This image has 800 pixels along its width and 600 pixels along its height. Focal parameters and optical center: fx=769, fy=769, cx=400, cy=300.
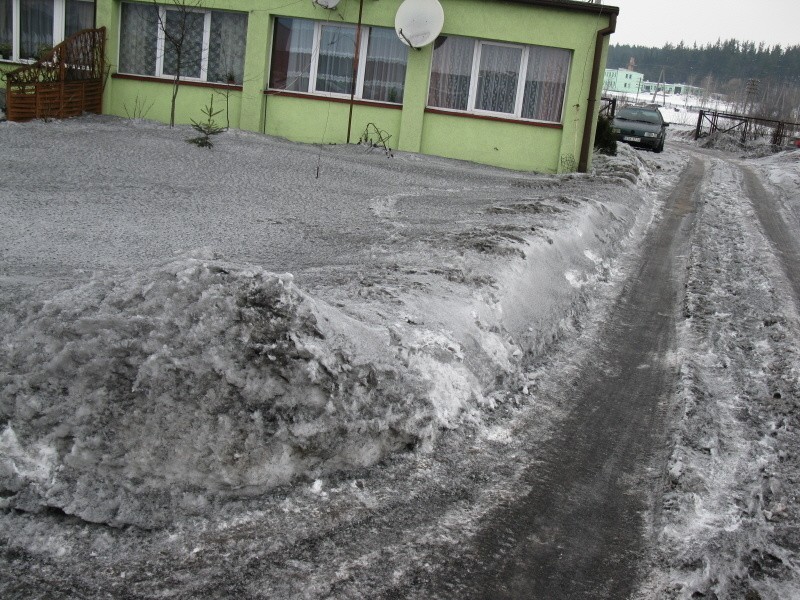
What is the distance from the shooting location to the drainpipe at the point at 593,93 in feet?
45.9

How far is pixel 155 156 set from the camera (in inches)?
465

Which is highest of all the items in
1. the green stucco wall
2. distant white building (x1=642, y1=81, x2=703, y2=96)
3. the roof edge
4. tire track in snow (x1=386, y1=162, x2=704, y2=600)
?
distant white building (x1=642, y1=81, x2=703, y2=96)

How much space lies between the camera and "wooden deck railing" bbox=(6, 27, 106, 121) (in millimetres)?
13508

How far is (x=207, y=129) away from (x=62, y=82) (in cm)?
301

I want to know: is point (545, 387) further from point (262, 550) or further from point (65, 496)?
point (65, 496)

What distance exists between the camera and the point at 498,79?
14867 millimetres

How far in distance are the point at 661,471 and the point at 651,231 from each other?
25.0 feet

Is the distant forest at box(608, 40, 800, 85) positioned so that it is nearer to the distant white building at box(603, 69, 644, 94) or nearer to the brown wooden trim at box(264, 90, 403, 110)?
the distant white building at box(603, 69, 644, 94)

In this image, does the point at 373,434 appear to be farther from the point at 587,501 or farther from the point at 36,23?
the point at 36,23

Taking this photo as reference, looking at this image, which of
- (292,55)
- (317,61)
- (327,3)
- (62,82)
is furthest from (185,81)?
(327,3)

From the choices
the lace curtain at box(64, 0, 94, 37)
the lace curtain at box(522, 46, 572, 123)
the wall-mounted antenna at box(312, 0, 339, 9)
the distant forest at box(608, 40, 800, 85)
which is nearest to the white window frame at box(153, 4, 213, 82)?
the lace curtain at box(64, 0, 94, 37)

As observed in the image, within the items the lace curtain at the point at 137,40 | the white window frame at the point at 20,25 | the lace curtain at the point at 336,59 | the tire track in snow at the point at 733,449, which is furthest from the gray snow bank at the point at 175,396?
the white window frame at the point at 20,25

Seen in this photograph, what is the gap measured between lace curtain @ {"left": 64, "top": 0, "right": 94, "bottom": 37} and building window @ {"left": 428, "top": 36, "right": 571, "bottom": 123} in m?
7.38

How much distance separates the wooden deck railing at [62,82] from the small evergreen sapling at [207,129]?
208cm
